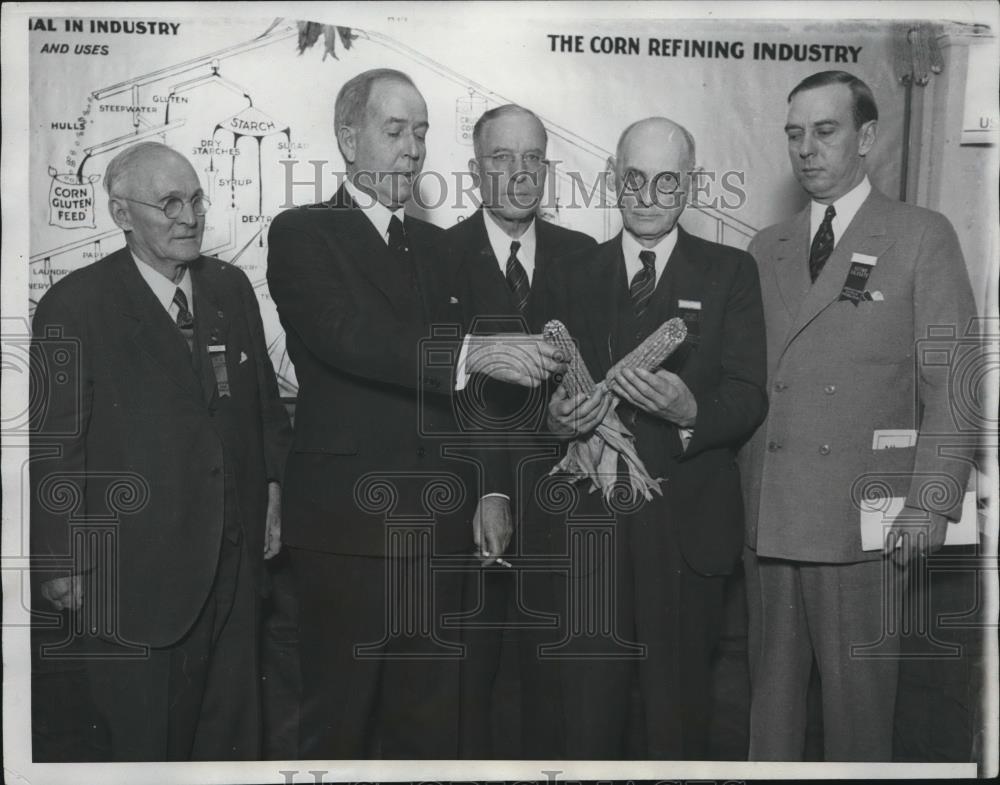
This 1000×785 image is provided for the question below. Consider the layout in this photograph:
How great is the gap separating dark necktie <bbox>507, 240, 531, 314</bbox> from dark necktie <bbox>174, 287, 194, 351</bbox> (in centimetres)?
83

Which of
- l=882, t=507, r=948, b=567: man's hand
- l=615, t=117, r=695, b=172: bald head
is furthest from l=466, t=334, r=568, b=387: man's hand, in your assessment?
l=882, t=507, r=948, b=567: man's hand

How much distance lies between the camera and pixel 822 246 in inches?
127

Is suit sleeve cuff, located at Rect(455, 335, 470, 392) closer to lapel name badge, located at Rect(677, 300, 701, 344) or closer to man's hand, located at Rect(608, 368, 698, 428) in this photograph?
man's hand, located at Rect(608, 368, 698, 428)

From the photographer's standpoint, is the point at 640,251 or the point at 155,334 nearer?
the point at 155,334

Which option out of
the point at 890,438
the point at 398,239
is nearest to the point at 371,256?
the point at 398,239

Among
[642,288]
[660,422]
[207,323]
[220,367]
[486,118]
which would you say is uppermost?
[486,118]

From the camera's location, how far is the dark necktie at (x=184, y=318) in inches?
124

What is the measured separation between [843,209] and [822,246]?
0.38ft

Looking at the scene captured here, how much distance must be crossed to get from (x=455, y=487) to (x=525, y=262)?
2.04 ft

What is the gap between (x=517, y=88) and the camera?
3.21 metres

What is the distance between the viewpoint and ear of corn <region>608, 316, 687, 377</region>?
3.17 meters

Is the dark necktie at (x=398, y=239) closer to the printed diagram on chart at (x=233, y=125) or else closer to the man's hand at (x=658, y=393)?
the printed diagram on chart at (x=233, y=125)

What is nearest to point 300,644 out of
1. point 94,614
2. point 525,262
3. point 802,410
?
point 94,614

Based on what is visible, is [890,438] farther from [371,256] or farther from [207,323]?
[207,323]
